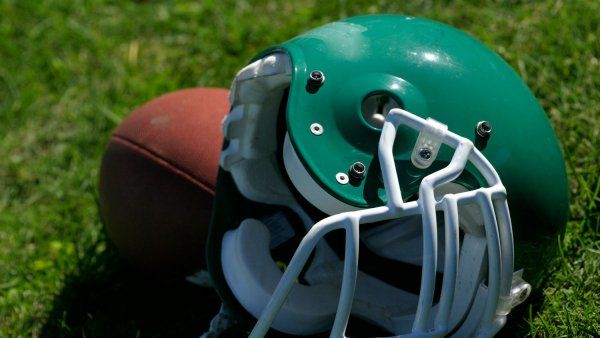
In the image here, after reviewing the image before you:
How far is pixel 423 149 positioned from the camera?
1939 millimetres

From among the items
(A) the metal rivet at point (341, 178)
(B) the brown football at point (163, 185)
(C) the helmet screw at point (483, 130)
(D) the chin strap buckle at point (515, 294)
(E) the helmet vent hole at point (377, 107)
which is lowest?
(B) the brown football at point (163, 185)

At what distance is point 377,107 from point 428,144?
0.74 feet

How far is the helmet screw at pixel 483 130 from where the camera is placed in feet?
6.53

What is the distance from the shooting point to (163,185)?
248 centimetres

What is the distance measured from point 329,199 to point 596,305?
2.86ft

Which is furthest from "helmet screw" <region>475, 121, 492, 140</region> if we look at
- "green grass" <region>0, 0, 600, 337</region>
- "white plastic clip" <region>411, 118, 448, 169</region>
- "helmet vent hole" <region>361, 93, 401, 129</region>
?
"green grass" <region>0, 0, 600, 337</region>

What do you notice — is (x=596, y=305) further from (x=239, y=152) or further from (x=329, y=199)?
(x=239, y=152)

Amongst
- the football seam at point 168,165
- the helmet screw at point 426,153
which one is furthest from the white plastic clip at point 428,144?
the football seam at point 168,165

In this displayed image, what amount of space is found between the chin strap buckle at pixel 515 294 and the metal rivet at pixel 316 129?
0.60 m

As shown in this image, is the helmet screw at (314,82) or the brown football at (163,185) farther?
the brown football at (163,185)

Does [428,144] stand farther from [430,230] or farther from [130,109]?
[130,109]

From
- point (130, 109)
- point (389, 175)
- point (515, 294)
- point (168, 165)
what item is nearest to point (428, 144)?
point (389, 175)

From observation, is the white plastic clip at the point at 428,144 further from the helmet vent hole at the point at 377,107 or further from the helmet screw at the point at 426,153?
the helmet vent hole at the point at 377,107

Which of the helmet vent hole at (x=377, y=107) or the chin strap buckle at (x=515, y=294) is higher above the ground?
the helmet vent hole at (x=377, y=107)
